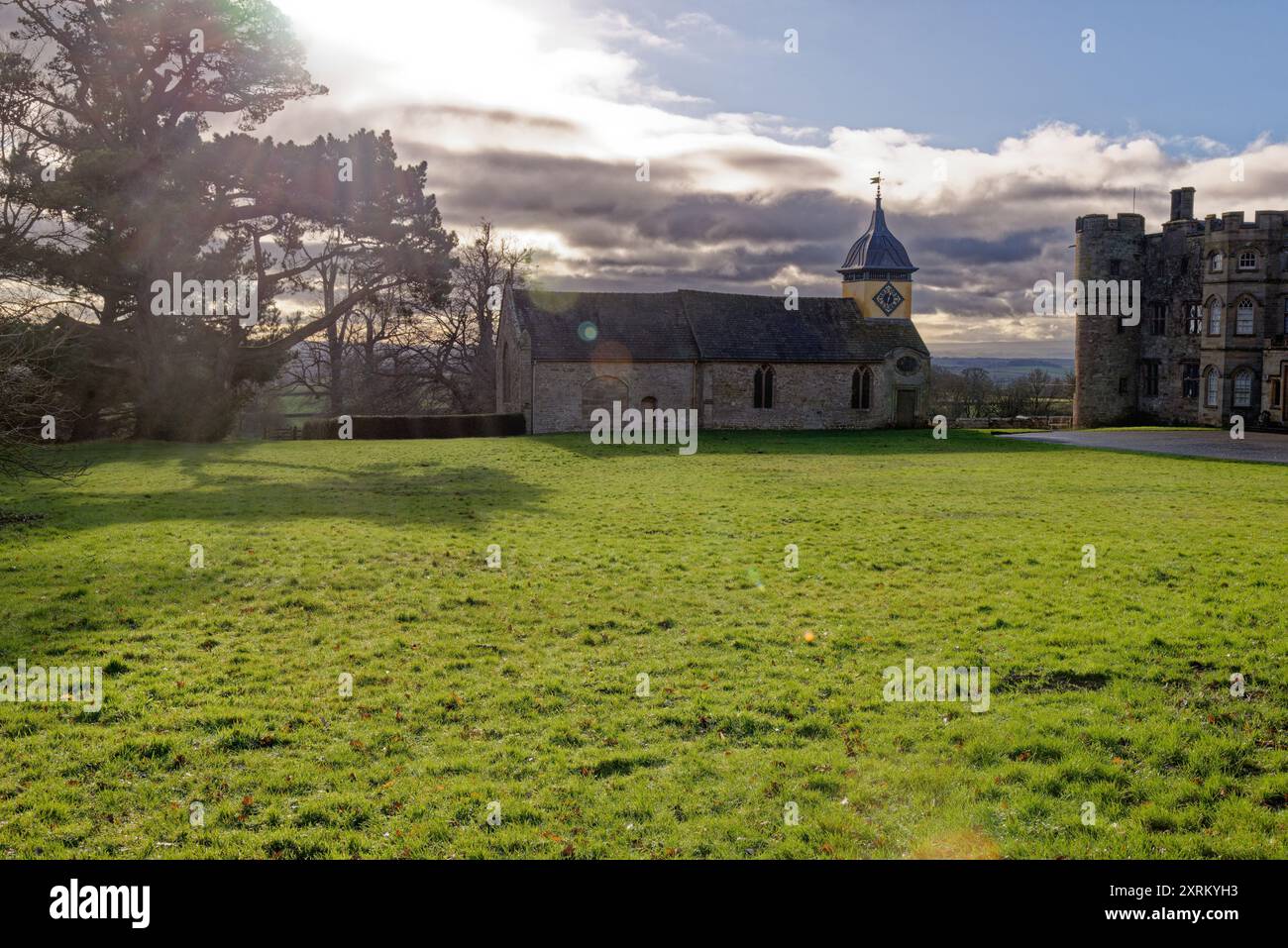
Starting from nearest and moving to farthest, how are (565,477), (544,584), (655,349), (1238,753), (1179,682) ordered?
(1238,753) → (1179,682) → (544,584) → (565,477) → (655,349)

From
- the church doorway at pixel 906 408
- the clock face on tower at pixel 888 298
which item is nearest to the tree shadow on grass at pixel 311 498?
the church doorway at pixel 906 408

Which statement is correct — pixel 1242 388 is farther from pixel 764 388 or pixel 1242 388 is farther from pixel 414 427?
pixel 414 427

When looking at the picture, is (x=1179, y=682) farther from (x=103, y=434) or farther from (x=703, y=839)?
(x=103, y=434)

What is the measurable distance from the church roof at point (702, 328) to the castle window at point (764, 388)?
71 cm

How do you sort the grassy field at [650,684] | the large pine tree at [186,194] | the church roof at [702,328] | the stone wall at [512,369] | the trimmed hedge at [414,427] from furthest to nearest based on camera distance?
the church roof at [702,328] → the stone wall at [512,369] → the trimmed hedge at [414,427] → the large pine tree at [186,194] → the grassy field at [650,684]

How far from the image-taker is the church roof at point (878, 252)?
5181 centimetres

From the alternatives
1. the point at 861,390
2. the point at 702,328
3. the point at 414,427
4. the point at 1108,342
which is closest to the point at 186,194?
the point at 414,427

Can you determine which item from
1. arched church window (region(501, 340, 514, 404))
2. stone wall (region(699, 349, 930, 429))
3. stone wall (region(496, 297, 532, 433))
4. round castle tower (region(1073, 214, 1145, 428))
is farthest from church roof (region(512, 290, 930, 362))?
round castle tower (region(1073, 214, 1145, 428))

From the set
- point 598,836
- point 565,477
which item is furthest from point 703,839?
point 565,477

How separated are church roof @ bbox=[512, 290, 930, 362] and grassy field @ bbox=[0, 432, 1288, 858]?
28.3m

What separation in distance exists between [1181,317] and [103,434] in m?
55.1

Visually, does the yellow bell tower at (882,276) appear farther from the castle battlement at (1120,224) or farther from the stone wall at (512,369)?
the stone wall at (512,369)

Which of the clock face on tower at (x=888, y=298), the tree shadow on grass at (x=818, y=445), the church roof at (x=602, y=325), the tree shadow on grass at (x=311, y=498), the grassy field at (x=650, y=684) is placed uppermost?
the clock face on tower at (x=888, y=298)

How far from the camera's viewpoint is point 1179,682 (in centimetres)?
823
